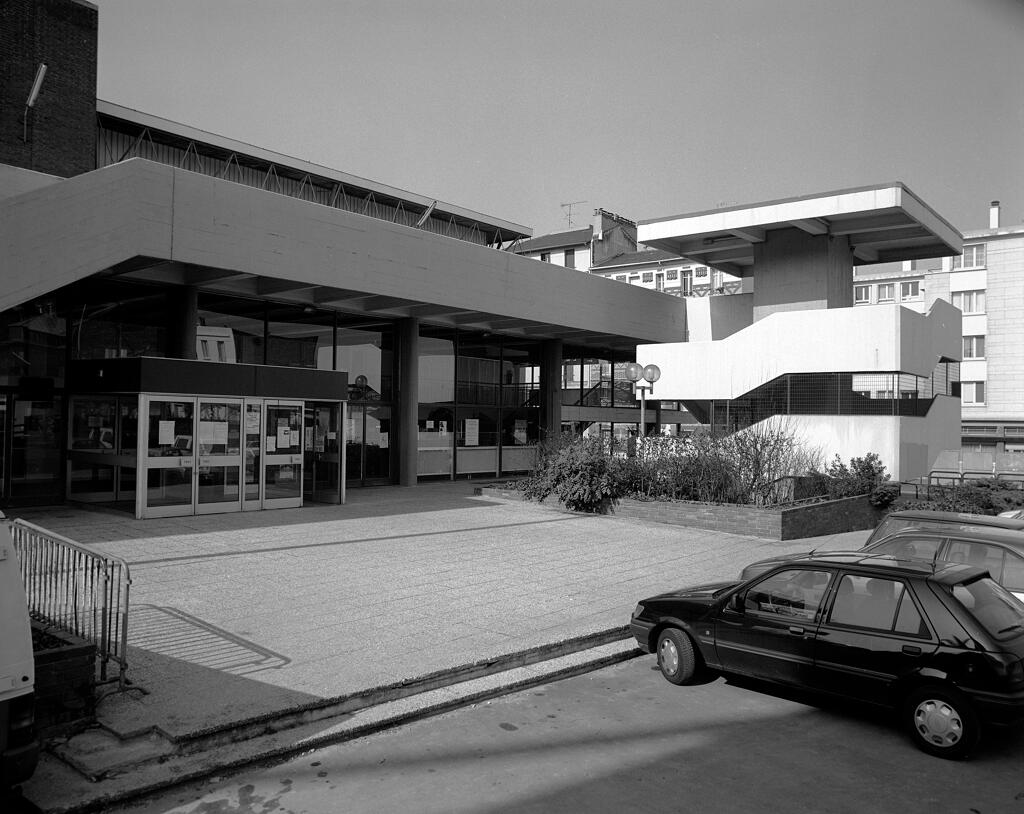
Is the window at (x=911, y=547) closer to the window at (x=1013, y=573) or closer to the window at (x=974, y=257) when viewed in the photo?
the window at (x=1013, y=573)

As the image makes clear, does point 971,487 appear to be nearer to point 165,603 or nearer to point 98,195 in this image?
point 165,603

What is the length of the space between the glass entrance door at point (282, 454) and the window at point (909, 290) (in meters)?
57.2

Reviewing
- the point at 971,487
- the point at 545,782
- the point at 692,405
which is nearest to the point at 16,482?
the point at 545,782

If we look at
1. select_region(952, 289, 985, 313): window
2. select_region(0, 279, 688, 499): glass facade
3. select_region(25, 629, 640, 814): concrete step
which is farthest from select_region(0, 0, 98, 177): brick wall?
select_region(952, 289, 985, 313): window

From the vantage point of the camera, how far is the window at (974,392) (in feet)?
181

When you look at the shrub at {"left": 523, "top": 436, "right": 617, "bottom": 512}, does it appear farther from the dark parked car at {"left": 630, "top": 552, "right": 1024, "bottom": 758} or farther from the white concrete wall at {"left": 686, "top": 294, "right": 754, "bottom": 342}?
the white concrete wall at {"left": 686, "top": 294, "right": 754, "bottom": 342}

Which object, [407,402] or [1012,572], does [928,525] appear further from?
[407,402]

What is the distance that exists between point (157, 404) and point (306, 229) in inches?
201

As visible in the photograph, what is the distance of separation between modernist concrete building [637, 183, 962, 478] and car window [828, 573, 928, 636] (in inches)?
534

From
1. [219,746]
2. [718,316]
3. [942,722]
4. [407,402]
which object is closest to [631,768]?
[942,722]

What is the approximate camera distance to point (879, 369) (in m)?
21.7

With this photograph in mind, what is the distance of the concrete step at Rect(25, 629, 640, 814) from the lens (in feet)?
15.6

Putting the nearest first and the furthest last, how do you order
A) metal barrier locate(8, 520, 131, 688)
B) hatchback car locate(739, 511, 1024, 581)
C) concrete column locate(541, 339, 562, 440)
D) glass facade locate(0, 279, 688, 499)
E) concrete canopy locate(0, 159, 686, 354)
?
metal barrier locate(8, 520, 131, 688), hatchback car locate(739, 511, 1024, 581), concrete canopy locate(0, 159, 686, 354), glass facade locate(0, 279, 688, 499), concrete column locate(541, 339, 562, 440)

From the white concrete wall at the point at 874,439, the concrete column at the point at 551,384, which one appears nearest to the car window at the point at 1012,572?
the white concrete wall at the point at 874,439
